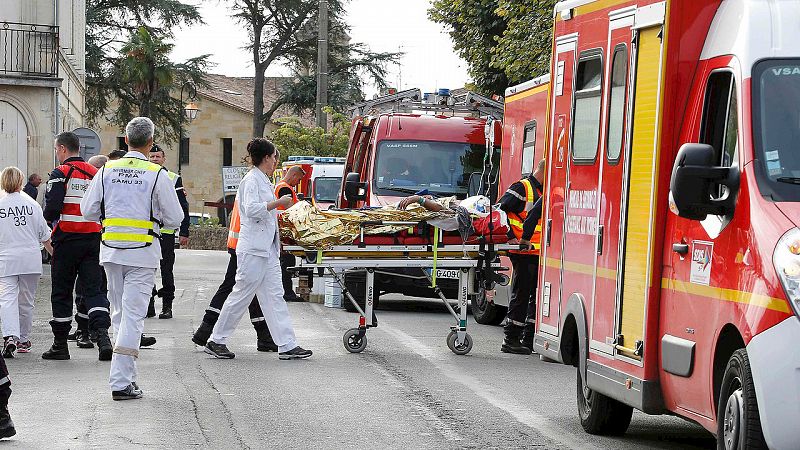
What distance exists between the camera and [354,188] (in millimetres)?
20016

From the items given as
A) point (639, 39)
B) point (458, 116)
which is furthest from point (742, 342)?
point (458, 116)

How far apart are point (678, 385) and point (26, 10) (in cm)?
2909

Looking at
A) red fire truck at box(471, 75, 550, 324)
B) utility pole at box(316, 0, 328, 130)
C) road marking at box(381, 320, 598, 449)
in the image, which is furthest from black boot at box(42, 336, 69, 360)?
utility pole at box(316, 0, 328, 130)

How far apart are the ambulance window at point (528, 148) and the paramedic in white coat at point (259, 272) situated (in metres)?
4.32

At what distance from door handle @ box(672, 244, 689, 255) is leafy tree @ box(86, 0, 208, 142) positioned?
180 ft

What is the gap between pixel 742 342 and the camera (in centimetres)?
700

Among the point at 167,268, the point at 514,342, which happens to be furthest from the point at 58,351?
the point at 167,268

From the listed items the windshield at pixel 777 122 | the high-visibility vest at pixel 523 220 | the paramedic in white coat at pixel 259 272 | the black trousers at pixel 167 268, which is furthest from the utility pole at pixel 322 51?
the windshield at pixel 777 122

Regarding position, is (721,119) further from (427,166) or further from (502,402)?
(427,166)

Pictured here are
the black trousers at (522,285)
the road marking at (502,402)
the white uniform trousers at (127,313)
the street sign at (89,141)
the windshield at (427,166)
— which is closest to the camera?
the road marking at (502,402)

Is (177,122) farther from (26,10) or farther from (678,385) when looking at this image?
(678,385)

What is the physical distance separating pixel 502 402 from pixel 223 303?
4.38 metres

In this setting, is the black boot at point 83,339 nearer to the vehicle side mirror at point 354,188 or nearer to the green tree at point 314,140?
the vehicle side mirror at point 354,188

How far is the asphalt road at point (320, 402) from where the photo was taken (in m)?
9.16
